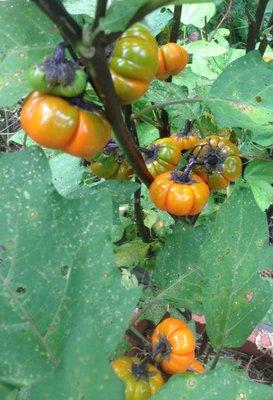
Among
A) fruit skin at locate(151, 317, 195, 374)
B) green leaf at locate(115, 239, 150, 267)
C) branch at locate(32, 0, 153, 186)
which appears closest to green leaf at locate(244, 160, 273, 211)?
green leaf at locate(115, 239, 150, 267)

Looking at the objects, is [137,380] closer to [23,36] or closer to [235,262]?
[235,262]

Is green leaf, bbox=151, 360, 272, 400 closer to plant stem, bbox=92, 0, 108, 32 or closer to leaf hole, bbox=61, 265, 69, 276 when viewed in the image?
leaf hole, bbox=61, 265, 69, 276

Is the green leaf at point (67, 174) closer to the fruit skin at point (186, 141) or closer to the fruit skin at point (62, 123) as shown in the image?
the fruit skin at point (186, 141)

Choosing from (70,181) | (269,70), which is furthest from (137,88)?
(70,181)

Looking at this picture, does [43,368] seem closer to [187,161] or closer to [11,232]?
[11,232]

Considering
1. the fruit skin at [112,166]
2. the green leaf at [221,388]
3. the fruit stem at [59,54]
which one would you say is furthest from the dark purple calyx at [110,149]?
the green leaf at [221,388]

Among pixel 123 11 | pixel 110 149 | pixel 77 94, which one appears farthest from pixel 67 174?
pixel 123 11
